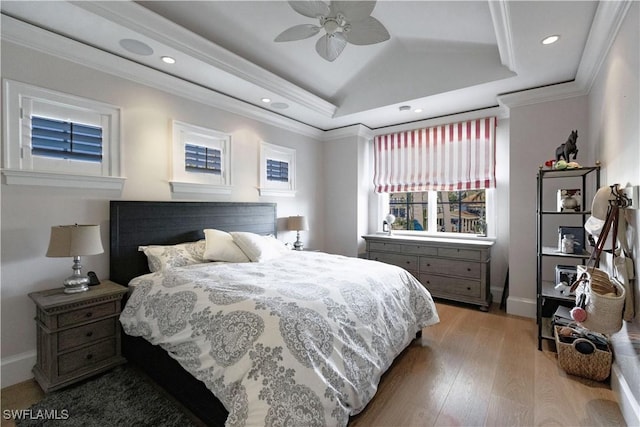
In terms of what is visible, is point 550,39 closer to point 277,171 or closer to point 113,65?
point 277,171

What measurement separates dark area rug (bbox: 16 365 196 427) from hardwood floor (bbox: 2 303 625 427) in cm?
18

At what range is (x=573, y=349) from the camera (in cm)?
216

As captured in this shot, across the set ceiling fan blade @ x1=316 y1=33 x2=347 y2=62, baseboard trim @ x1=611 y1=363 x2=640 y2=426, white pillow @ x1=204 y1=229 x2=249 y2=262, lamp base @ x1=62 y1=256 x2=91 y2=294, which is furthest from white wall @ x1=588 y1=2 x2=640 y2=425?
lamp base @ x1=62 y1=256 x2=91 y2=294

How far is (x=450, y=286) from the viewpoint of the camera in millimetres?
3754

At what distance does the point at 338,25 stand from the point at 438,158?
9.43 ft

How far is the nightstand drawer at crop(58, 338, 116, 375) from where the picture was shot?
2.02 m

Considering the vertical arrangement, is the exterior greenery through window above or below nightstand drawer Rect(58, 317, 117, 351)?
above

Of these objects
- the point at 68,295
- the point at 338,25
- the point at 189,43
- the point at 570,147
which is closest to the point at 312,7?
the point at 338,25

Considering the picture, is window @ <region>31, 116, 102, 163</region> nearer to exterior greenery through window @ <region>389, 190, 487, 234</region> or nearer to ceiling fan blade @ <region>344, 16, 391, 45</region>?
ceiling fan blade @ <region>344, 16, 391, 45</region>

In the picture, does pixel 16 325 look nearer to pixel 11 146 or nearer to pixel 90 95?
pixel 11 146

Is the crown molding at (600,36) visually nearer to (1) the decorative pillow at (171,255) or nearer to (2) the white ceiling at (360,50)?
(2) the white ceiling at (360,50)

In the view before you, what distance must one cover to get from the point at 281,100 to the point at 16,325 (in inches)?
125

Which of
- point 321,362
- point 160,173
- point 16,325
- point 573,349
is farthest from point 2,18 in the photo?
point 573,349

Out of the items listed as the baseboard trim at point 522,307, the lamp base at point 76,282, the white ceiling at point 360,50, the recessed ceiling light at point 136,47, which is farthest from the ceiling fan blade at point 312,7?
the baseboard trim at point 522,307
